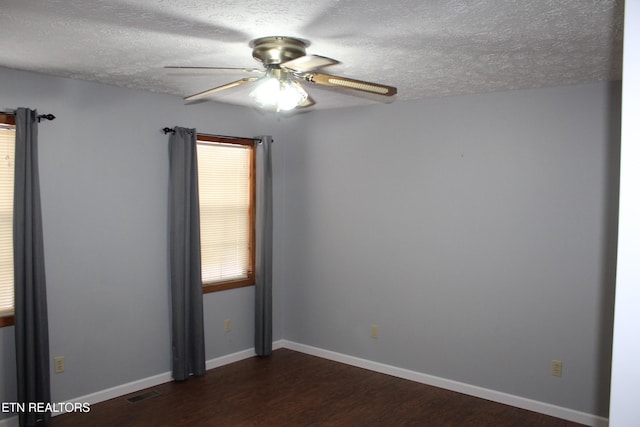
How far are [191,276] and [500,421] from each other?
2.70 meters

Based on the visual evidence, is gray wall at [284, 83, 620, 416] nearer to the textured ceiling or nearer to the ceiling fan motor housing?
the textured ceiling

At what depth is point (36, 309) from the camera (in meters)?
3.49

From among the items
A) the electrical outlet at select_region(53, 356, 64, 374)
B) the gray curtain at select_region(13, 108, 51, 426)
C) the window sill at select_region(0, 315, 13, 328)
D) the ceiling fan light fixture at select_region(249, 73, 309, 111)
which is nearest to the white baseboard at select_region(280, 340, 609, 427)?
the electrical outlet at select_region(53, 356, 64, 374)

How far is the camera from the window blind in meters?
3.47

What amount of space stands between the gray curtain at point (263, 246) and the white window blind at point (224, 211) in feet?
0.46

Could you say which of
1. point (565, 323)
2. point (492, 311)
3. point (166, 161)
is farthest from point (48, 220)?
point (565, 323)

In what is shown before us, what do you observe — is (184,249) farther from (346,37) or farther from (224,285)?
(346,37)

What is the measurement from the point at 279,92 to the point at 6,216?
85.7 inches

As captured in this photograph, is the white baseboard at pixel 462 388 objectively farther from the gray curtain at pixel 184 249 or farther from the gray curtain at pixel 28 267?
the gray curtain at pixel 28 267

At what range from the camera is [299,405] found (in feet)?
12.9

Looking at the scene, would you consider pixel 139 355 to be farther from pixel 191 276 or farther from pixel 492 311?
pixel 492 311

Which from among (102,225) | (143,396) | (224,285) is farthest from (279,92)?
(143,396)

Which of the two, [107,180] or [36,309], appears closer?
[36,309]

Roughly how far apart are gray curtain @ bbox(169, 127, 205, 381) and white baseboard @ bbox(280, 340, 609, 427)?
129 cm
